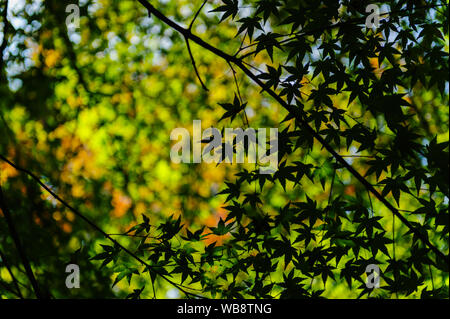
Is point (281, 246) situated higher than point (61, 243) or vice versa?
point (61, 243)

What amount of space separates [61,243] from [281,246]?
3.44 meters

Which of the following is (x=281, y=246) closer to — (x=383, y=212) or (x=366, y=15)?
(x=366, y=15)

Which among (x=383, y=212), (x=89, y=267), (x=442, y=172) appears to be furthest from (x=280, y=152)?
(x=89, y=267)

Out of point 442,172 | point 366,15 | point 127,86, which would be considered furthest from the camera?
point 127,86

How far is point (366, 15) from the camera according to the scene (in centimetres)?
151

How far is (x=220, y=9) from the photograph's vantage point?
154cm

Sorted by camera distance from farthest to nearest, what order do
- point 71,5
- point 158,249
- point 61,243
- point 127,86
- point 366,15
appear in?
point 127,86, point 61,243, point 71,5, point 158,249, point 366,15

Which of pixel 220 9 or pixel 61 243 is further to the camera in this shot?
pixel 61 243

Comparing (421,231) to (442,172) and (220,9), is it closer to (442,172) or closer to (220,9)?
(442,172)

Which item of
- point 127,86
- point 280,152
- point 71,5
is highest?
point 71,5

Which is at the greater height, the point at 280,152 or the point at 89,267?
the point at 280,152

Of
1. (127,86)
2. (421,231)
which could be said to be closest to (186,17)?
(127,86)

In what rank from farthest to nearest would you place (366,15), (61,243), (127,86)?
1. (127,86)
2. (61,243)
3. (366,15)

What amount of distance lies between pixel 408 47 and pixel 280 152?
0.73 metres
